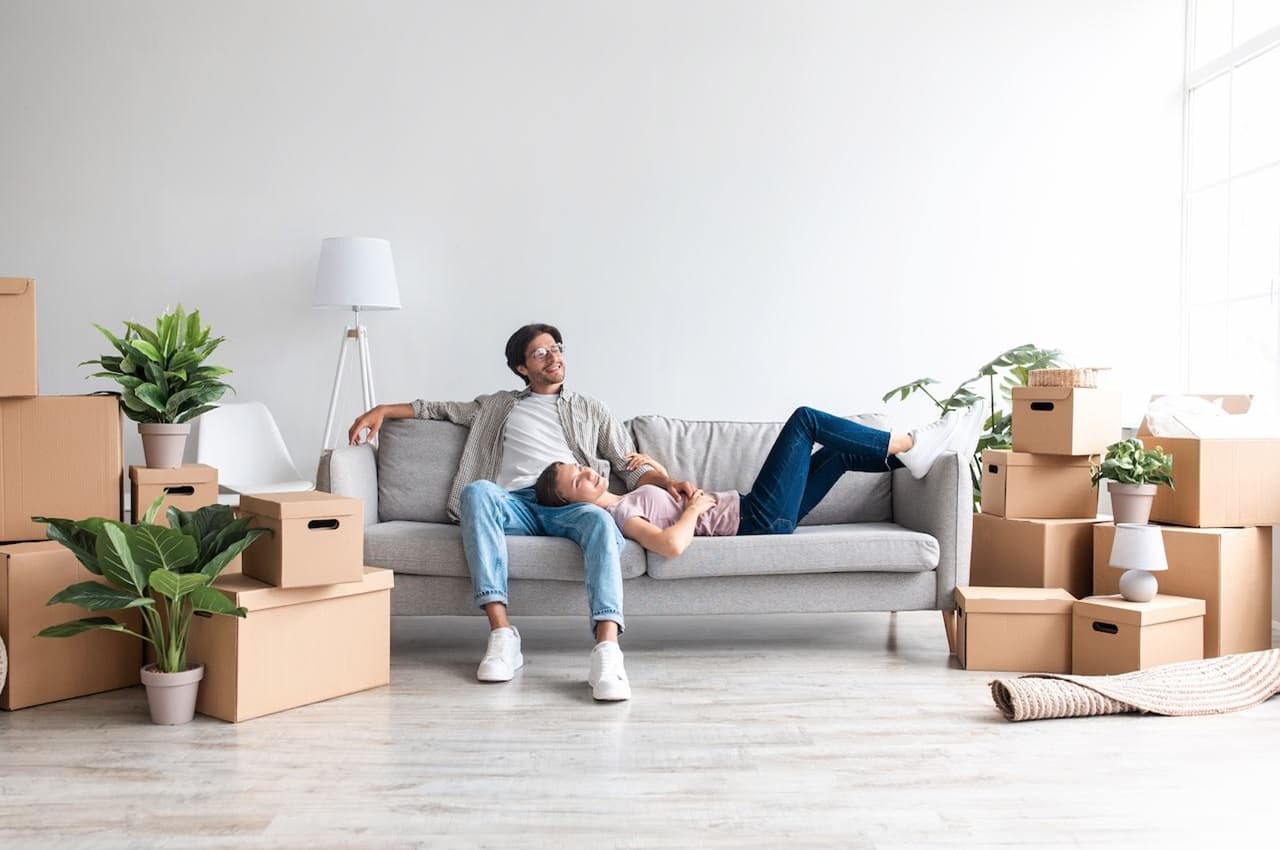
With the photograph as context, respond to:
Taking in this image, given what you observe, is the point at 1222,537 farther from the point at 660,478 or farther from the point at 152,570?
the point at 152,570

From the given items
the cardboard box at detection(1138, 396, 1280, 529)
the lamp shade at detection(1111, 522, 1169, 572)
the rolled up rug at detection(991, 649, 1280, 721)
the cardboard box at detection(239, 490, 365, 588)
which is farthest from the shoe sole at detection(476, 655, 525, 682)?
the cardboard box at detection(1138, 396, 1280, 529)

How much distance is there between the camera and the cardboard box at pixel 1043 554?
325 cm

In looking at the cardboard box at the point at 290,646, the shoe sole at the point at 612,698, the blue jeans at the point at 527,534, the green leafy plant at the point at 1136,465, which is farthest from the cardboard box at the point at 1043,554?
the cardboard box at the point at 290,646

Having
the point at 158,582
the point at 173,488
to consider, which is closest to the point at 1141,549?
the point at 158,582

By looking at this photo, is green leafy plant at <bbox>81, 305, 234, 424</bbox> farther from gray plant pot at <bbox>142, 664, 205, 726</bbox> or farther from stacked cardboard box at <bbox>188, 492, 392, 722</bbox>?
gray plant pot at <bbox>142, 664, 205, 726</bbox>

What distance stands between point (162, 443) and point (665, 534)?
1457 millimetres

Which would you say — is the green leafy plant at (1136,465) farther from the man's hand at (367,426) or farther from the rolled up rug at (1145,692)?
the man's hand at (367,426)

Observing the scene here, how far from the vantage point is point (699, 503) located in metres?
3.13

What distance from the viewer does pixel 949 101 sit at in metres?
4.74

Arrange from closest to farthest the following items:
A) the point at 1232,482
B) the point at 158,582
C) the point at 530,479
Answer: the point at 158,582 → the point at 1232,482 → the point at 530,479

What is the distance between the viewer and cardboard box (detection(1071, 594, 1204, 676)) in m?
2.80

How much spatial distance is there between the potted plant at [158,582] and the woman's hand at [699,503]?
1.23 meters

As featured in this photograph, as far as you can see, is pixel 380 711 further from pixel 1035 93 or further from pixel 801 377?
pixel 1035 93

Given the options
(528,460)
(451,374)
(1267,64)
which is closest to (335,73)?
(451,374)
